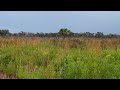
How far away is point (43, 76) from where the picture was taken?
5.87 meters

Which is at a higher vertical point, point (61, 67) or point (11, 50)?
point (11, 50)

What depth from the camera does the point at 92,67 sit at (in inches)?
251
